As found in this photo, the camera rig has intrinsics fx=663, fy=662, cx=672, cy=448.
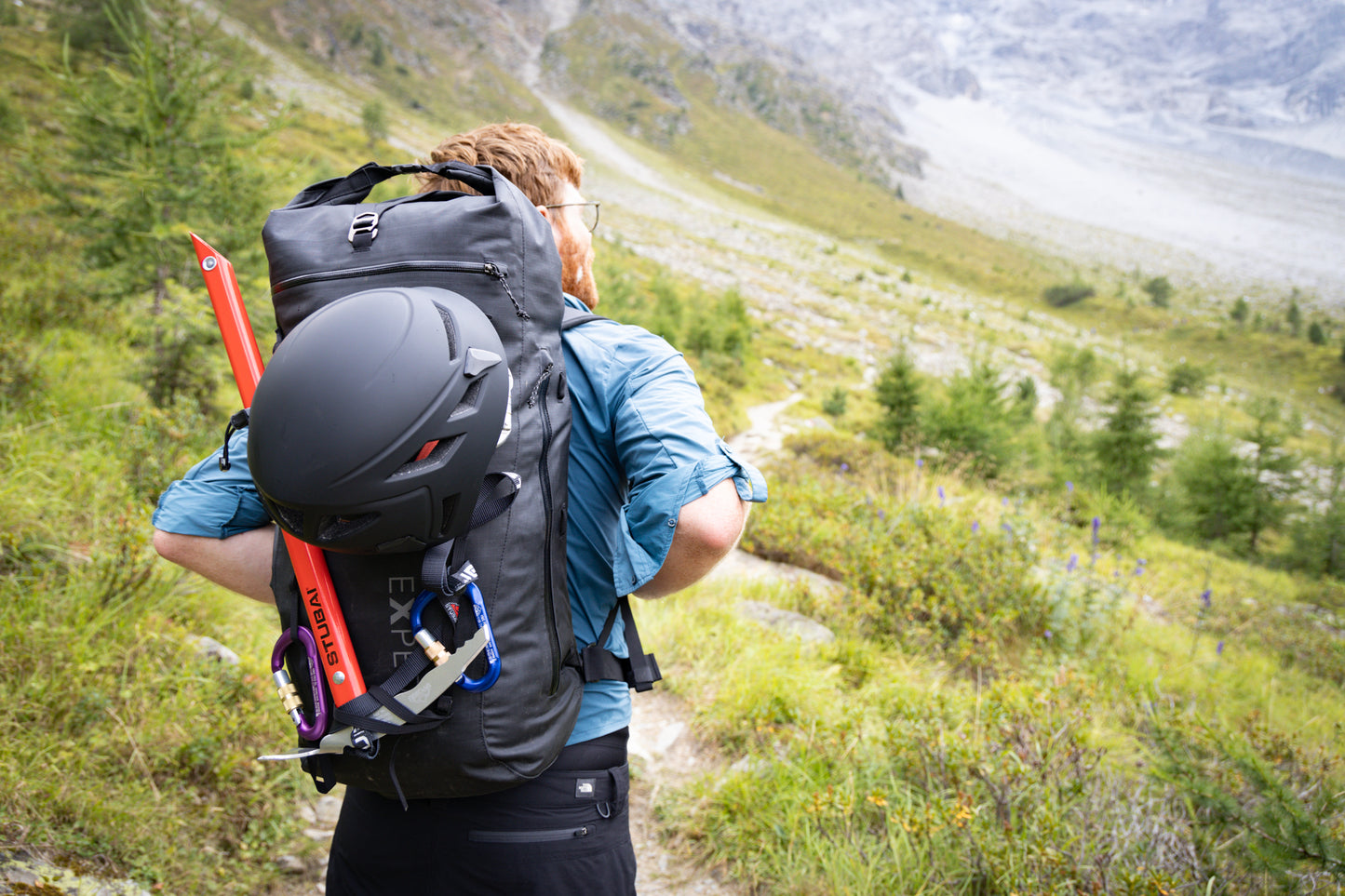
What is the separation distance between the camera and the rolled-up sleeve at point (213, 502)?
58.7 inches

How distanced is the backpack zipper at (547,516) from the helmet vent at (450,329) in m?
0.19

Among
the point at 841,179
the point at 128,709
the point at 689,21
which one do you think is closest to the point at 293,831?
the point at 128,709

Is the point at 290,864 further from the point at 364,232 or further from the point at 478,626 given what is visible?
the point at 364,232

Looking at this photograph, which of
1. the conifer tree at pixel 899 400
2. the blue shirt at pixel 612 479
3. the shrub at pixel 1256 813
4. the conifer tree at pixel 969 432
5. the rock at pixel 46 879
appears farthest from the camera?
the conifer tree at pixel 899 400

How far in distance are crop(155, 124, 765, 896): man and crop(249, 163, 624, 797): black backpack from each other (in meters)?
0.17

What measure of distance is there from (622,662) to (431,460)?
0.78 metres

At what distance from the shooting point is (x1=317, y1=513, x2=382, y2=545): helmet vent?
42.7 inches

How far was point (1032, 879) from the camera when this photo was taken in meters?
2.53

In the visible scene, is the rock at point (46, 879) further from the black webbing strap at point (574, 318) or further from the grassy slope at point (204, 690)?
the black webbing strap at point (574, 318)

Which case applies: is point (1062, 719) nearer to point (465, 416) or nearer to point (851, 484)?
point (465, 416)

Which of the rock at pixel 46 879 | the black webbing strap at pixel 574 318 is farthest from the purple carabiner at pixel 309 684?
the rock at pixel 46 879

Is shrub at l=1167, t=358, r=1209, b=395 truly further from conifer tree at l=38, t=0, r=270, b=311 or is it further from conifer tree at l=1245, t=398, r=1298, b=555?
conifer tree at l=38, t=0, r=270, b=311

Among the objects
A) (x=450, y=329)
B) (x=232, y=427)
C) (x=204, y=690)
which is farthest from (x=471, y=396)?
(x=204, y=690)

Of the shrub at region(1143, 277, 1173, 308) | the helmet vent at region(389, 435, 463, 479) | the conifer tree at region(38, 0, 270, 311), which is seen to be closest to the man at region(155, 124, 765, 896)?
the helmet vent at region(389, 435, 463, 479)
